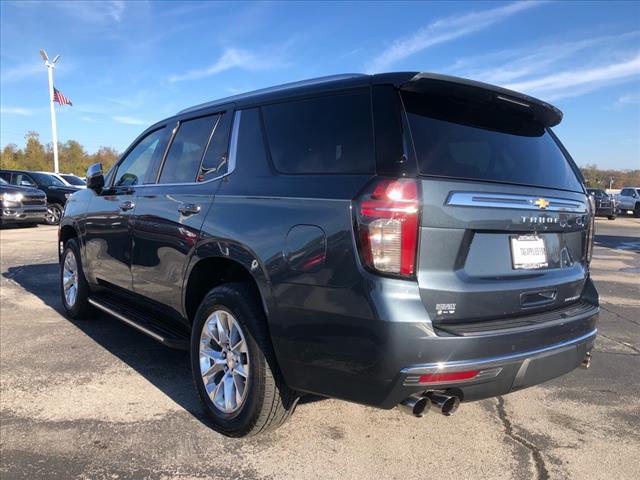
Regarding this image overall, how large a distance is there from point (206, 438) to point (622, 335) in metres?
4.37

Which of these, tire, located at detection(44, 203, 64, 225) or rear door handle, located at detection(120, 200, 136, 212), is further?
tire, located at detection(44, 203, 64, 225)

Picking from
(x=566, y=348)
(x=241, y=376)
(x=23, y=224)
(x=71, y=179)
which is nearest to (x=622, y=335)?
(x=566, y=348)

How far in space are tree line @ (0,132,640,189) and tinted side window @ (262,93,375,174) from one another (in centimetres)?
5915

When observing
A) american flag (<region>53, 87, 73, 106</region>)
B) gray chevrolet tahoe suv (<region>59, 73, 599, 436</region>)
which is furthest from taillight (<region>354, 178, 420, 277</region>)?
american flag (<region>53, 87, 73, 106</region>)

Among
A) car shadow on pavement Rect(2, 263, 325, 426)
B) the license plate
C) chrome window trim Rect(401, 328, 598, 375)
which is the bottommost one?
car shadow on pavement Rect(2, 263, 325, 426)

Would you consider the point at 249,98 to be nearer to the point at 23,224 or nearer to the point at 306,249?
the point at 306,249

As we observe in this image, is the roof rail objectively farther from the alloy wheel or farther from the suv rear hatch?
the alloy wheel

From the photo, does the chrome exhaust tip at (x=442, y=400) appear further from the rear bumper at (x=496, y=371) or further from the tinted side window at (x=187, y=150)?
the tinted side window at (x=187, y=150)

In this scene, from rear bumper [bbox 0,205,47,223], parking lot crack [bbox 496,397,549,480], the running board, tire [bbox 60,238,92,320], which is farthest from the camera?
rear bumper [bbox 0,205,47,223]

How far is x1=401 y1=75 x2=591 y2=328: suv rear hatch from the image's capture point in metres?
2.40

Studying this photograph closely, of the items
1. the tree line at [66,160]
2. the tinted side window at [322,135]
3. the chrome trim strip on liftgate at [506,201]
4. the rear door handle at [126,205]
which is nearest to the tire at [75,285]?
the rear door handle at [126,205]

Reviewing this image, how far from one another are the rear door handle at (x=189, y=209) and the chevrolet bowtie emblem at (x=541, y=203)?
197 cm

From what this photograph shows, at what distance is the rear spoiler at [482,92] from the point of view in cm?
255

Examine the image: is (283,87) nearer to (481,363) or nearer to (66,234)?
(481,363)
